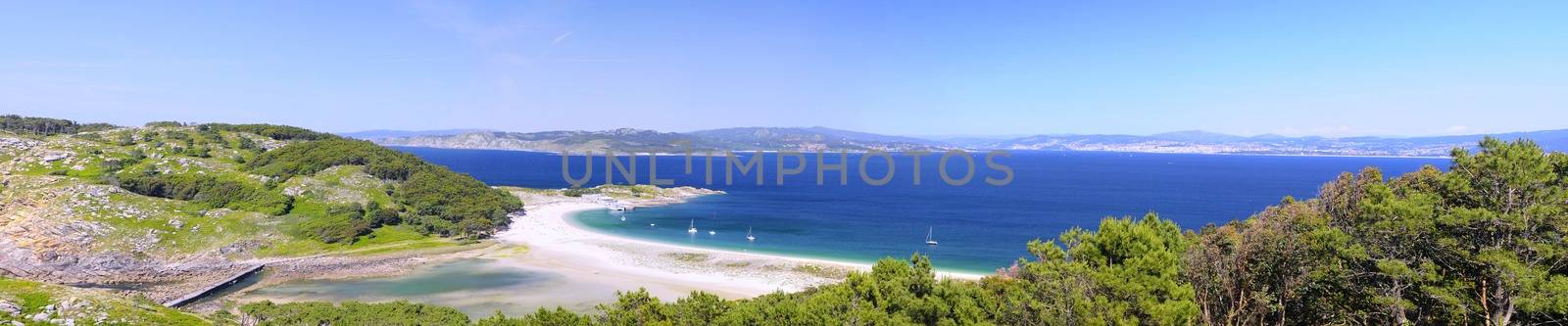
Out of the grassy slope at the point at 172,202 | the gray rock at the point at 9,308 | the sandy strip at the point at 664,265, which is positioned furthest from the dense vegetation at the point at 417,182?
the gray rock at the point at 9,308

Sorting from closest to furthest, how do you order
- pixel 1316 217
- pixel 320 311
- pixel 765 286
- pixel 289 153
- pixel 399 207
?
1. pixel 1316 217
2. pixel 320 311
3. pixel 765 286
4. pixel 399 207
5. pixel 289 153

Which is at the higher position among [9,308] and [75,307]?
[9,308]

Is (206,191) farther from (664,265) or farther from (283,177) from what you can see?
(664,265)

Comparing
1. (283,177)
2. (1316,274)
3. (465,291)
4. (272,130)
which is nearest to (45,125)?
(272,130)

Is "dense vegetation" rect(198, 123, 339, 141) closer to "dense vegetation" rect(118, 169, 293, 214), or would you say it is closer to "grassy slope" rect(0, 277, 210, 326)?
"dense vegetation" rect(118, 169, 293, 214)

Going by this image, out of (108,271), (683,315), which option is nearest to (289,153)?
(108,271)

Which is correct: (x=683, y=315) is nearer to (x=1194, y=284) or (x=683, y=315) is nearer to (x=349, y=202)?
(x=1194, y=284)
